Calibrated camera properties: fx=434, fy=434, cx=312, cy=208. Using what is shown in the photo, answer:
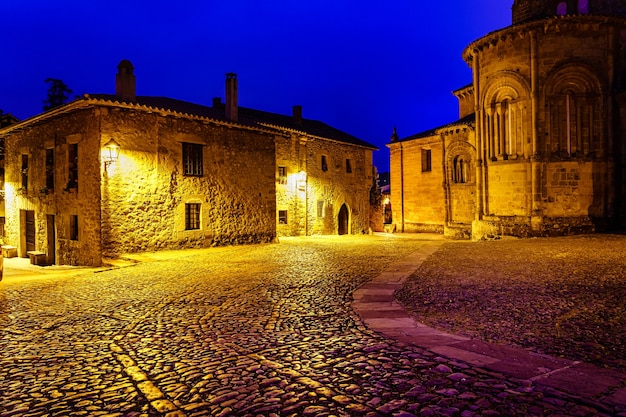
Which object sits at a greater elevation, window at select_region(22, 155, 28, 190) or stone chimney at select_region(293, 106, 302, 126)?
stone chimney at select_region(293, 106, 302, 126)

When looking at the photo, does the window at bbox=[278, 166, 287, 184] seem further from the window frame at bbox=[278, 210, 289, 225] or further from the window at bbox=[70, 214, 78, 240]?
the window at bbox=[70, 214, 78, 240]

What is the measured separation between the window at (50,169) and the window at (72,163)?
2059mm

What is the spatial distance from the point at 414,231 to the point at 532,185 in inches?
549

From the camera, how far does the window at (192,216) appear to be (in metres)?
17.5

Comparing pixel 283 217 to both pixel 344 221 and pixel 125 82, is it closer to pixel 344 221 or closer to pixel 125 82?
pixel 344 221

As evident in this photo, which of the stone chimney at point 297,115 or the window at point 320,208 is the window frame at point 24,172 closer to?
the window at point 320,208

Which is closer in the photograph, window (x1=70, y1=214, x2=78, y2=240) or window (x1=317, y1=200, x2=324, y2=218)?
window (x1=70, y1=214, x2=78, y2=240)

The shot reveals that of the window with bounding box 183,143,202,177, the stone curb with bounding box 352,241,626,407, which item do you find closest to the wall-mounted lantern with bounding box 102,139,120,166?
the window with bounding box 183,143,202,177

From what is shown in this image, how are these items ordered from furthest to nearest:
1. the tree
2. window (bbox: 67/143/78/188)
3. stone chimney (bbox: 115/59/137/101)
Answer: the tree → stone chimney (bbox: 115/59/137/101) → window (bbox: 67/143/78/188)

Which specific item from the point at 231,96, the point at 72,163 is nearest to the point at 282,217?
the point at 231,96

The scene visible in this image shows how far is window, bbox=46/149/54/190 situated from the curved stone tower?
19723mm

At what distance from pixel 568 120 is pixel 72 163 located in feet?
66.2

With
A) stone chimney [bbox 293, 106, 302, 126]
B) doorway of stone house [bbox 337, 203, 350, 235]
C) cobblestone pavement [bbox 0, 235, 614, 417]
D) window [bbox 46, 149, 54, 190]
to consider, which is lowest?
cobblestone pavement [bbox 0, 235, 614, 417]

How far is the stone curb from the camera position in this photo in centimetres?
354
